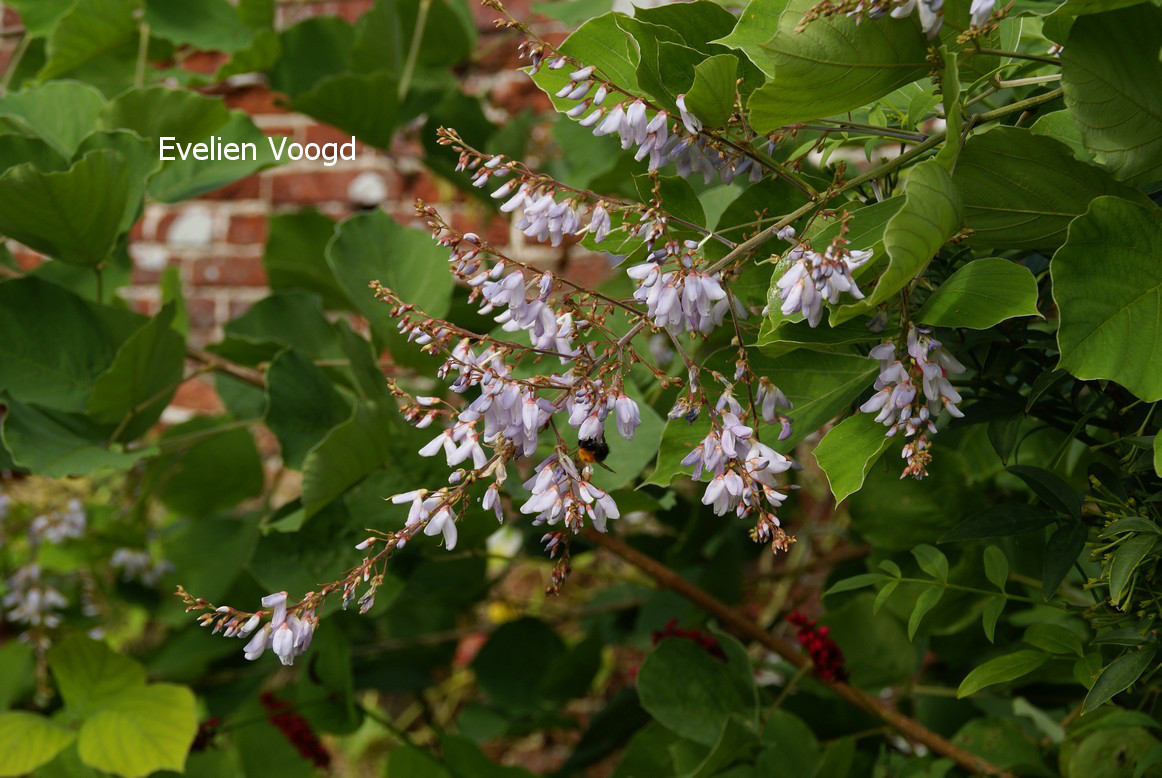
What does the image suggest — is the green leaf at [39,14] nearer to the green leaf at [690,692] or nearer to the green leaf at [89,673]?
the green leaf at [89,673]

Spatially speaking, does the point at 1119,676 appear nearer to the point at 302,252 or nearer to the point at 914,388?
the point at 914,388

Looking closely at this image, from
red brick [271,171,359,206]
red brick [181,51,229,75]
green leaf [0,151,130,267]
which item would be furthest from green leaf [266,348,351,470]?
red brick [181,51,229,75]

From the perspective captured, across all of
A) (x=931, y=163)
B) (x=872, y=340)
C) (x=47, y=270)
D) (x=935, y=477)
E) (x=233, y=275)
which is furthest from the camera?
(x=233, y=275)

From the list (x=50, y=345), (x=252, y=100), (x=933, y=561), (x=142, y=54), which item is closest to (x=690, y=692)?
(x=933, y=561)

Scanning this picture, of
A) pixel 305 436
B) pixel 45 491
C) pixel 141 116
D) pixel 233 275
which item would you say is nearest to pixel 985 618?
pixel 305 436

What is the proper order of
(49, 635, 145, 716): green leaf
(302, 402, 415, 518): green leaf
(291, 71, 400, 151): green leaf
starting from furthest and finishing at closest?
(291, 71, 400, 151): green leaf → (49, 635, 145, 716): green leaf → (302, 402, 415, 518): green leaf

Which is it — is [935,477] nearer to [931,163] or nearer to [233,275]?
[931,163]

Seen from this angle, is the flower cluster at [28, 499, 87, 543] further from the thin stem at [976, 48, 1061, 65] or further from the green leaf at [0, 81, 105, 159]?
the thin stem at [976, 48, 1061, 65]
